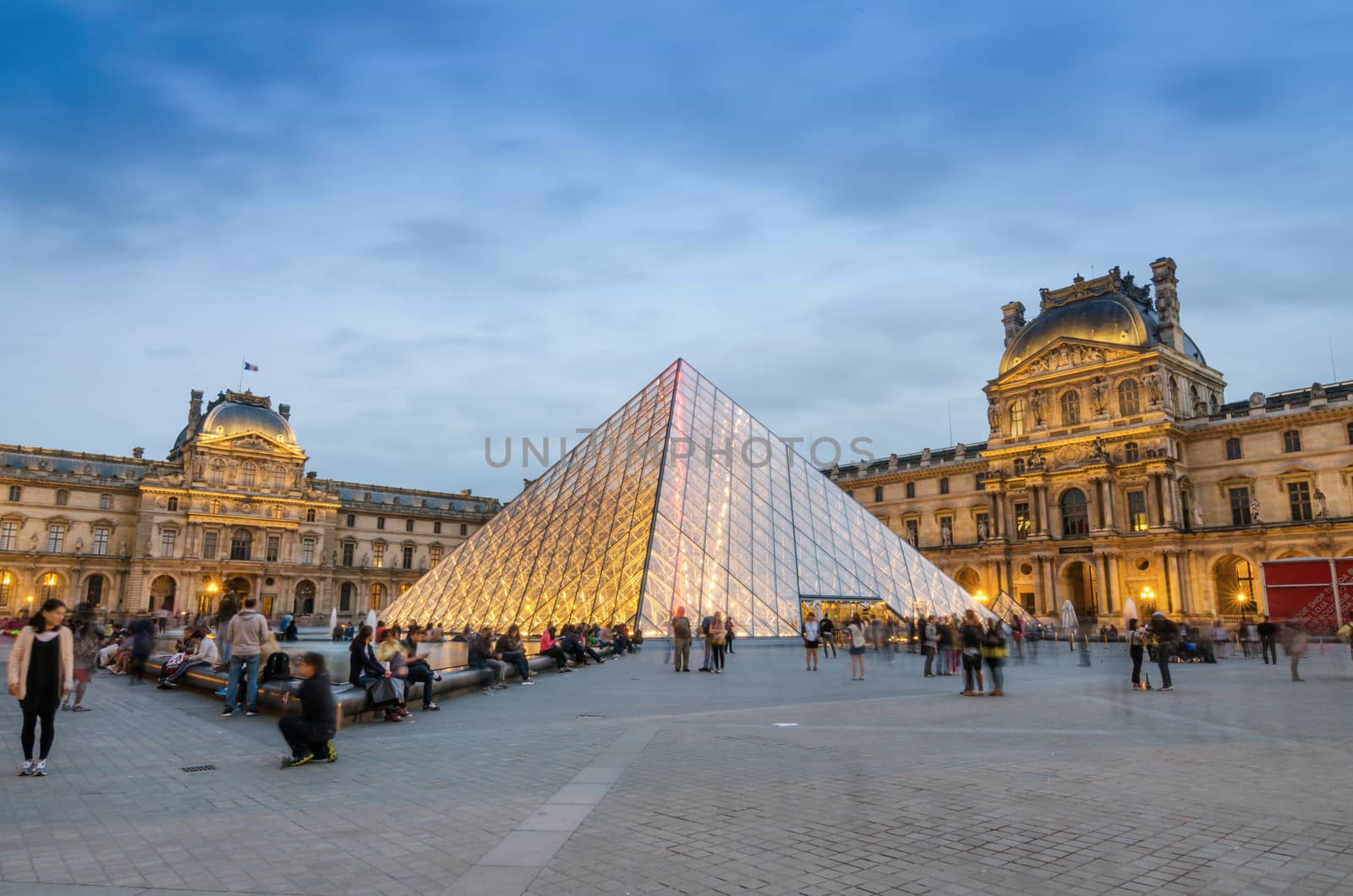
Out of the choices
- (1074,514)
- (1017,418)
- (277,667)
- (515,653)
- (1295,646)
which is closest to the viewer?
(277,667)

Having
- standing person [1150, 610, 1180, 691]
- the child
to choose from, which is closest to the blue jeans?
the child

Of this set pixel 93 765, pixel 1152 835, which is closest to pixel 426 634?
pixel 93 765

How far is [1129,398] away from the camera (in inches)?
1780

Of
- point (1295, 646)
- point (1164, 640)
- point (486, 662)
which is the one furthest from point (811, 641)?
point (1295, 646)

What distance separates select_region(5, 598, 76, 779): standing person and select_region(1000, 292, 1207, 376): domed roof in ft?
160

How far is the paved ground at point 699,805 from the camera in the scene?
3.73 meters

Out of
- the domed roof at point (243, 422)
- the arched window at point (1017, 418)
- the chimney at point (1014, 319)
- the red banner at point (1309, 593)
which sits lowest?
the red banner at point (1309, 593)

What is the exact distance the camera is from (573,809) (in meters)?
4.84

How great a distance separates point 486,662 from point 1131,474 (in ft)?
136

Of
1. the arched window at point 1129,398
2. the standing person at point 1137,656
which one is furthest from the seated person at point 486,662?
the arched window at point 1129,398

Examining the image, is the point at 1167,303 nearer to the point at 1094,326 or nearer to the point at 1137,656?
the point at 1094,326

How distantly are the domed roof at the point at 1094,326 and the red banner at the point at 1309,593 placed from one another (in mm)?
18045

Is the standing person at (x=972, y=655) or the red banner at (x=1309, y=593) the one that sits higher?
the red banner at (x=1309, y=593)

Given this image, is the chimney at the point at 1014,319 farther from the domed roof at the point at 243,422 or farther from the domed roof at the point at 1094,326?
the domed roof at the point at 243,422
